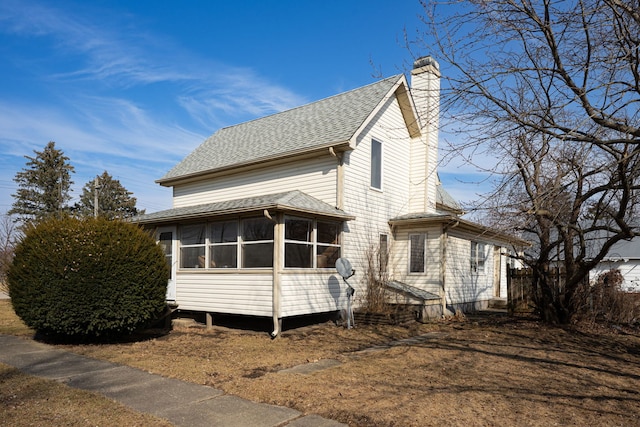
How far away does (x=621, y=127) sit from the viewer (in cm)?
616

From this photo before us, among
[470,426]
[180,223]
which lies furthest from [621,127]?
[180,223]

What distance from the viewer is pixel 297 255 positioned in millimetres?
11734

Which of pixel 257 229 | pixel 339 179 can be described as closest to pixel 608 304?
pixel 339 179

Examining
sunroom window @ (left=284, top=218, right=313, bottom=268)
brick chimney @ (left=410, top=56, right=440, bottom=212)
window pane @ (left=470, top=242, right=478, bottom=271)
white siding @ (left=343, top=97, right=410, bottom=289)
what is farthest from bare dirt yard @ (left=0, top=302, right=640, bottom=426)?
brick chimney @ (left=410, top=56, right=440, bottom=212)

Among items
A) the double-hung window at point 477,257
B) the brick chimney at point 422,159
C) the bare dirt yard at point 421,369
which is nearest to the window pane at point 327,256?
the bare dirt yard at point 421,369

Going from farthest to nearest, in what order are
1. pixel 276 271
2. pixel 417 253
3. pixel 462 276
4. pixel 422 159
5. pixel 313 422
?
pixel 422 159, pixel 462 276, pixel 417 253, pixel 276 271, pixel 313 422

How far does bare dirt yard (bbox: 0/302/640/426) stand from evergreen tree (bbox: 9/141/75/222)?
37089 mm

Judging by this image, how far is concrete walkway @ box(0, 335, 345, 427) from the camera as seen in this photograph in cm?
516

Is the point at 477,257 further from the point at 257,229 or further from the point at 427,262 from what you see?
the point at 257,229

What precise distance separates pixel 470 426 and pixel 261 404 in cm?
248

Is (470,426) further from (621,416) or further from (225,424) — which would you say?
(225,424)

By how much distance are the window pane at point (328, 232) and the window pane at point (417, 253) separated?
132 inches

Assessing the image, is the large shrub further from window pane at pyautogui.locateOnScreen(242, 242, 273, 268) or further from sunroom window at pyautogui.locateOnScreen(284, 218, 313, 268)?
sunroom window at pyautogui.locateOnScreen(284, 218, 313, 268)

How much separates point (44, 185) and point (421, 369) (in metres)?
47.6
